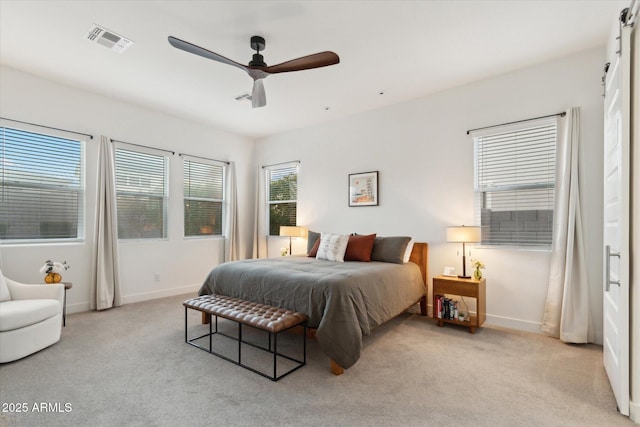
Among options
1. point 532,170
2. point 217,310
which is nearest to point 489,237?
point 532,170

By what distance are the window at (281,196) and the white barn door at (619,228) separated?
4.28 meters

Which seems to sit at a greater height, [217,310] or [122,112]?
[122,112]

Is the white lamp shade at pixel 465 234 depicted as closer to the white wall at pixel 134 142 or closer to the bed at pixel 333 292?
the bed at pixel 333 292

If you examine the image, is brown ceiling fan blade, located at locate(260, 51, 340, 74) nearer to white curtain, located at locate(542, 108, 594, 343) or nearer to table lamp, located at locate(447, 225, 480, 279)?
table lamp, located at locate(447, 225, 480, 279)

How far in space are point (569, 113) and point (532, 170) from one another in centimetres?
63

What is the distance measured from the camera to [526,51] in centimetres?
316

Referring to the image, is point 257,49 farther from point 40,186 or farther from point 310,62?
point 40,186

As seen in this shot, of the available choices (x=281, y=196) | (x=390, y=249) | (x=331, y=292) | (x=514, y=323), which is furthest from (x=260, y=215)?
(x=514, y=323)

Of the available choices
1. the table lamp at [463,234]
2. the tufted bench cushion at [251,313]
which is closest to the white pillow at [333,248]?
the table lamp at [463,234]

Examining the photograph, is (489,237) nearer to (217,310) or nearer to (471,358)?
(471,358)

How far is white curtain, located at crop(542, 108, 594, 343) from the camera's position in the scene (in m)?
3.04

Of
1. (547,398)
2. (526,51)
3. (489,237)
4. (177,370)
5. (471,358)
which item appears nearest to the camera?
(547,398)

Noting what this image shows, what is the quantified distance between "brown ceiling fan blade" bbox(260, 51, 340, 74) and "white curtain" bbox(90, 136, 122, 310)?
112 inches

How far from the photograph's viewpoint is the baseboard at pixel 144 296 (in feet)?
13.3
